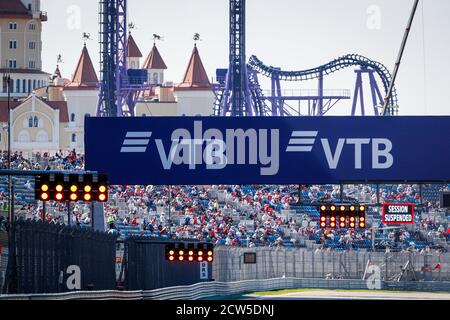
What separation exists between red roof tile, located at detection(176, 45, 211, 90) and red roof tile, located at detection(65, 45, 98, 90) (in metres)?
14.3

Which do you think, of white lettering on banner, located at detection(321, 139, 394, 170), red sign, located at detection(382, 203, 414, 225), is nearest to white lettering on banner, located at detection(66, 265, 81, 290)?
white lettering on banner, located at detection(321, 139, 394, 170)

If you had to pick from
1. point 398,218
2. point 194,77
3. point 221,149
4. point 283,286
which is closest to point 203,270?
point 283,286

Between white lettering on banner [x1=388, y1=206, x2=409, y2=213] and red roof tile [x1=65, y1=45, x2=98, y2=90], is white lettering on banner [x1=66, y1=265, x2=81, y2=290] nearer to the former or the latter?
white lettering on banner [x1=388, y1=206, x2=409, y2=213]

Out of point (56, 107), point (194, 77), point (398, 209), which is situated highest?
point (194, 77)

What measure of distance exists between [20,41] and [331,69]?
88.0ft

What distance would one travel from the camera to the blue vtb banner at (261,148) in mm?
30141

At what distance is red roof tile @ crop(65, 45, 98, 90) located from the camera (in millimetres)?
117688

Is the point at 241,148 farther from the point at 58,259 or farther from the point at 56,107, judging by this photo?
the point at 56,107

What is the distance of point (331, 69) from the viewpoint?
370 ft

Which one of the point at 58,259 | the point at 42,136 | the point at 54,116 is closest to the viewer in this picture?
the point at 58,259

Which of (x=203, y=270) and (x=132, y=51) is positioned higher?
(x=132, y=51)

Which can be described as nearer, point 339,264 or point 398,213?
point 398,213
